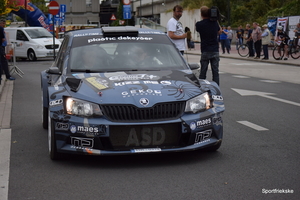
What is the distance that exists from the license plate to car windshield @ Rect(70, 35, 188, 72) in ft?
4.49

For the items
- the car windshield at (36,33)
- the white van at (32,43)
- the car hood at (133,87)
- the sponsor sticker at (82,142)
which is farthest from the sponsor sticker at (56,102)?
the car windshield at (36,33)

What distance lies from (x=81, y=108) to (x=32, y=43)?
80.1ft

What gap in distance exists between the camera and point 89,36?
7391 millimetres

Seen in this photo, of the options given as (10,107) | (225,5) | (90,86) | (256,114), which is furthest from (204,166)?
(225,5)

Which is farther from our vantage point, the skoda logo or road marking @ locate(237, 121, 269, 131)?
road marking @ locate(237, 121, 269, 131)

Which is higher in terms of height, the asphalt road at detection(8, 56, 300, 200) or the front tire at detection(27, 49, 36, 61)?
the asphalt road at detection(8, 56, 300, 200)

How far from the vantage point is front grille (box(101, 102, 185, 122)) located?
5586mm

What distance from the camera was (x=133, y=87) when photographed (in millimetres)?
5930

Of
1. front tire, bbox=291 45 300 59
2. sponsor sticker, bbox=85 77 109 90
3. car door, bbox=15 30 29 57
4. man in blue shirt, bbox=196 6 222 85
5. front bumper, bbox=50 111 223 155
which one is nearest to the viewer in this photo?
front bumper, bbox=50 111 223 155

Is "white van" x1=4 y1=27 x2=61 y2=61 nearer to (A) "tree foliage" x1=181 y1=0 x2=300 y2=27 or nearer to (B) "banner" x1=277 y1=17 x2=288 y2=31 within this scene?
(B) "banner" x1=277 y1=17 x2=288 y2=31

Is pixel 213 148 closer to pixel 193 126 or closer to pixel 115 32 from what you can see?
pixel 193 126

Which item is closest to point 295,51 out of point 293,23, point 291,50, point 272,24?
point 291,50

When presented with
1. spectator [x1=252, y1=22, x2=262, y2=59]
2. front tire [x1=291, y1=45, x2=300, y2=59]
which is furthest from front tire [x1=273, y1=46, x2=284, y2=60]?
spectator [x1=252, y1=22, x2=262, y2=59]

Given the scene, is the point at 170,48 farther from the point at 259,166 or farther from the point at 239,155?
the point at 259,166
